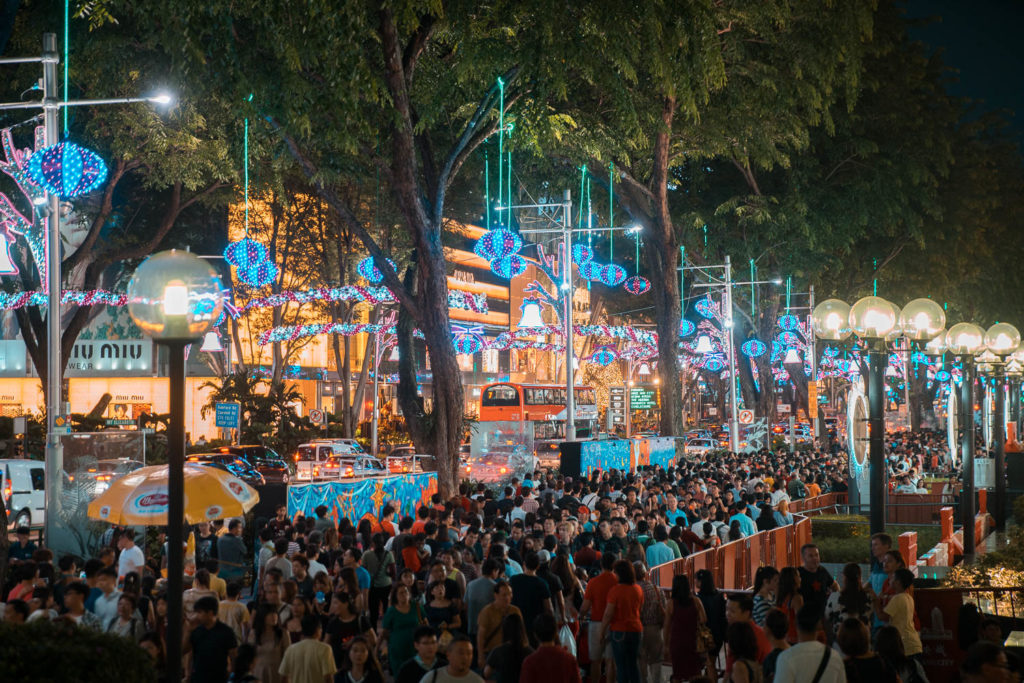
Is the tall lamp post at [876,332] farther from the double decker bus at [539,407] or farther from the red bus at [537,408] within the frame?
the red bus at [537,408]

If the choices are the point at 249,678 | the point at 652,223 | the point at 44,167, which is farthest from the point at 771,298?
the point at 249,678

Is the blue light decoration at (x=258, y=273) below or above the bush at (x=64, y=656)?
above

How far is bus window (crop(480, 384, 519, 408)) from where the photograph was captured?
4825 centimetres

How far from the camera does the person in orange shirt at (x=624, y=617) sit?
975 cm

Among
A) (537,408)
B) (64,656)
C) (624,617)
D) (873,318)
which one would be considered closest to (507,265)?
(873,318)

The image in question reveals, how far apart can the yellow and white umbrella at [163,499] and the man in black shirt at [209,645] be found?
330 centimetres

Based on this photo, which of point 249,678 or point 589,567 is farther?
point 589,567

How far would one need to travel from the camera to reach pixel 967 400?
1844 centimetres

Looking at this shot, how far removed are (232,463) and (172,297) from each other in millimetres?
22998

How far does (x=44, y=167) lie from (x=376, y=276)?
9.58m

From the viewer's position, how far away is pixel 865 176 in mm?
38469

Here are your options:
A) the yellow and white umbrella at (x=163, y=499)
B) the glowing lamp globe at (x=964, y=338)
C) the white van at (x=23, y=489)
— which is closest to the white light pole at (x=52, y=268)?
the yellow and white umbrella at (x=163, y=499)

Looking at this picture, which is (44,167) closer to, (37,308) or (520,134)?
(520,134)

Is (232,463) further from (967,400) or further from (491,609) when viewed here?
(491,609)
